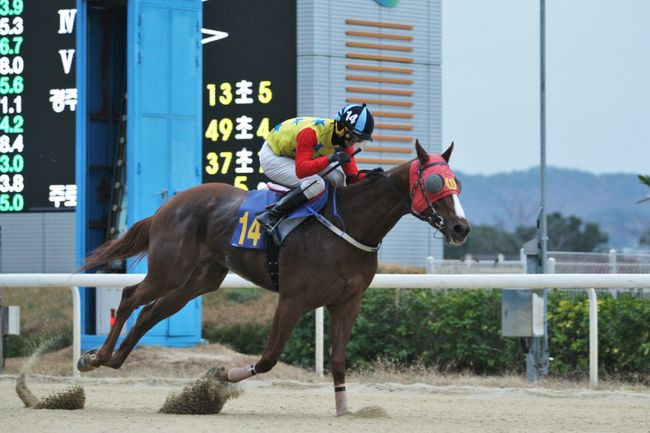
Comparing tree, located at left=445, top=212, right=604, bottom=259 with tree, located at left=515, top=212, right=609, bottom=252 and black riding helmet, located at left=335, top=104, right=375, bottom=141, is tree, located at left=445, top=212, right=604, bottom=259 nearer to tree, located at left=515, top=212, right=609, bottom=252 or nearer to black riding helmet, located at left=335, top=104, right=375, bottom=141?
tree, located at left=515, top=212, right=609, bottom=252

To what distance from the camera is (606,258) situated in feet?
45.6

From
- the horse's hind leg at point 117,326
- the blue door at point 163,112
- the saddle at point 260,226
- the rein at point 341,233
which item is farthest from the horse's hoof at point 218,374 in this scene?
the blue door at point 163,112

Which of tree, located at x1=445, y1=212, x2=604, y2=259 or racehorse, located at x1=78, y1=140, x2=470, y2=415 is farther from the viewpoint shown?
tree, located at x1=445, y1=212, x2=604, y2=259

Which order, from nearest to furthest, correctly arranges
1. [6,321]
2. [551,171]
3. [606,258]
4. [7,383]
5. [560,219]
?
[7,383] → [6,321] → [606,258] → [560,219] → [551,171]

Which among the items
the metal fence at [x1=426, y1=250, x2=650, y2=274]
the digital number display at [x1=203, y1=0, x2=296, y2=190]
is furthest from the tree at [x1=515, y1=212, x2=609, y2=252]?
the digital number display at [x1=203, y1=0, x2=296, y2=190]

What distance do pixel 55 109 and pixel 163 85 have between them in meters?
1.73

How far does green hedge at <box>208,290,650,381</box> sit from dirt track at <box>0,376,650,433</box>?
110 centimetres

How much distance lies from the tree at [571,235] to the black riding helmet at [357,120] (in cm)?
3702

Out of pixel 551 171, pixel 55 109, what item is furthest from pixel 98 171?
pixel 551 171

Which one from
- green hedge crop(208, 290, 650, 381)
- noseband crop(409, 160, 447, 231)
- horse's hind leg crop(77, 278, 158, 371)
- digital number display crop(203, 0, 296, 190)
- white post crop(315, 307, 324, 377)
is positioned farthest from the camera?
digital number display crop(203, 0, 296, 190)

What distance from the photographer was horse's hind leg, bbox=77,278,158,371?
21.5 ft

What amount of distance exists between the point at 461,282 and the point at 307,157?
Result: 241cm

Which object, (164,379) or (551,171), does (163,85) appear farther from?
(551,171)

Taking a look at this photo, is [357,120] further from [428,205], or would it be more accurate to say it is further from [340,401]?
[340,401]
